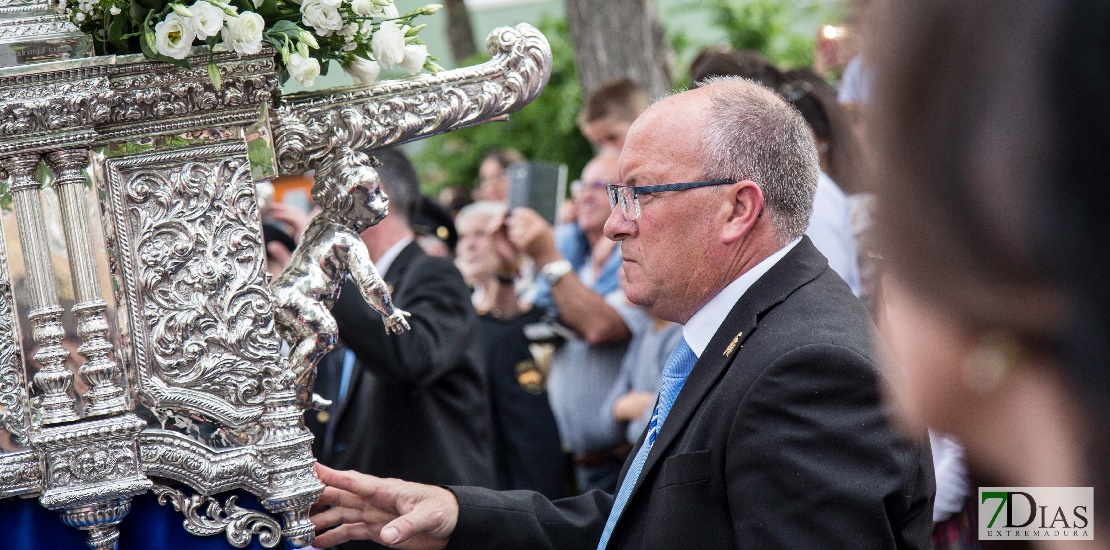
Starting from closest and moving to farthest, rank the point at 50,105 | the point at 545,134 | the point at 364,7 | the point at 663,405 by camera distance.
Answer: the point at 50,105 → the point at 364,7 → the point at 663,405 → the point at 545,134

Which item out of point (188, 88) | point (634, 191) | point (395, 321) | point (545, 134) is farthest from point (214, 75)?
point (545, 134)

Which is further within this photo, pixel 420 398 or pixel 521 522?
pixel 420 398

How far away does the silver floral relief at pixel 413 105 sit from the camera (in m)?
1.97

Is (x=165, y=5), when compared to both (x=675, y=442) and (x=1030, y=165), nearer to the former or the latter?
(x=675, y=442)

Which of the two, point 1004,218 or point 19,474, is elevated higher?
point 1004,218

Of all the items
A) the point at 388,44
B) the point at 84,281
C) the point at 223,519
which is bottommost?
the point at 223,519

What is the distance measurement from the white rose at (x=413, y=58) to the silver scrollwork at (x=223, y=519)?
2.91ft

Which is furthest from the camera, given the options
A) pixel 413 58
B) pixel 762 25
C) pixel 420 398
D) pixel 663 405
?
pixel 762 25

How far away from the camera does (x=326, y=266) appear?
6.56 ft

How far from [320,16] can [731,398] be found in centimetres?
101

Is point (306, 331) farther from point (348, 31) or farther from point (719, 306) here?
point (719, 306)

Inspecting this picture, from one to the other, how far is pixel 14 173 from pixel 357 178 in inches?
22.9

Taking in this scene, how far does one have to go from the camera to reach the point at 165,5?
5.70 ft

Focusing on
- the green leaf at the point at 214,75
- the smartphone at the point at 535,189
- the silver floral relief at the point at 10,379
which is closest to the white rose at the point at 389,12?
the green leaf at the point at 214,75
